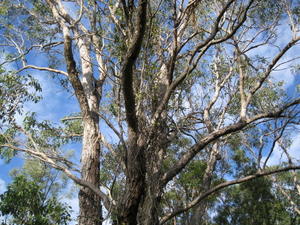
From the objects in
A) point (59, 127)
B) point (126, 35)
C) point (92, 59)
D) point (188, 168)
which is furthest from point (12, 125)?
point (188, 168)

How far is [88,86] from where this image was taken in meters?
5.99

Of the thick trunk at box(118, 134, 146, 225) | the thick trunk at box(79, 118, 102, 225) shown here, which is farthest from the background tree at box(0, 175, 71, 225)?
the thick trunk at box(118, 134, 146, 225)

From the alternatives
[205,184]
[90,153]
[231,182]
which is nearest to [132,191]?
[231,182]

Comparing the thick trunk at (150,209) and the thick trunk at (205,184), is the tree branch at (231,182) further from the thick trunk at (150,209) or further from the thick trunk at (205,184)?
the thick trunk at (205,184)

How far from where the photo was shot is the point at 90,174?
4.86 meters

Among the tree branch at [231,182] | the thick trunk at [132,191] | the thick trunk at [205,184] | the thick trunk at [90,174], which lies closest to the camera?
the thick trunk at [132,191]

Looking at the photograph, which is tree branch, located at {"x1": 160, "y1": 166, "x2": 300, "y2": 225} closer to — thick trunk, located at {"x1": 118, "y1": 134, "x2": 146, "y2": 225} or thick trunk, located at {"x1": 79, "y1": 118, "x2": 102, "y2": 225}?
thick trunk, located at {"x1": 118, "y1": 134, "x2": 146, "y2": 225}

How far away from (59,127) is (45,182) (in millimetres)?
9778

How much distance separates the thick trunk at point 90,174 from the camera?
454 cm

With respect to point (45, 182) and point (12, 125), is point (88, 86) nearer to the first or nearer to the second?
point (12, 125)

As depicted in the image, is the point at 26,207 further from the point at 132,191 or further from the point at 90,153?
the point at 132,191

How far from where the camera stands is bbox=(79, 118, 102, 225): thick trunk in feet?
14.9

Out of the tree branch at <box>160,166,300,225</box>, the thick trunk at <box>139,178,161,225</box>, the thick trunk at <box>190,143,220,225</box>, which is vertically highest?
the thick trunk at <box>190,143,220,225</box>

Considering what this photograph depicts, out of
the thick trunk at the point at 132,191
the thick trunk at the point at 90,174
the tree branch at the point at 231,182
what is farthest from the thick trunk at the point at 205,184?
the thick trunk at the point at 132,191
